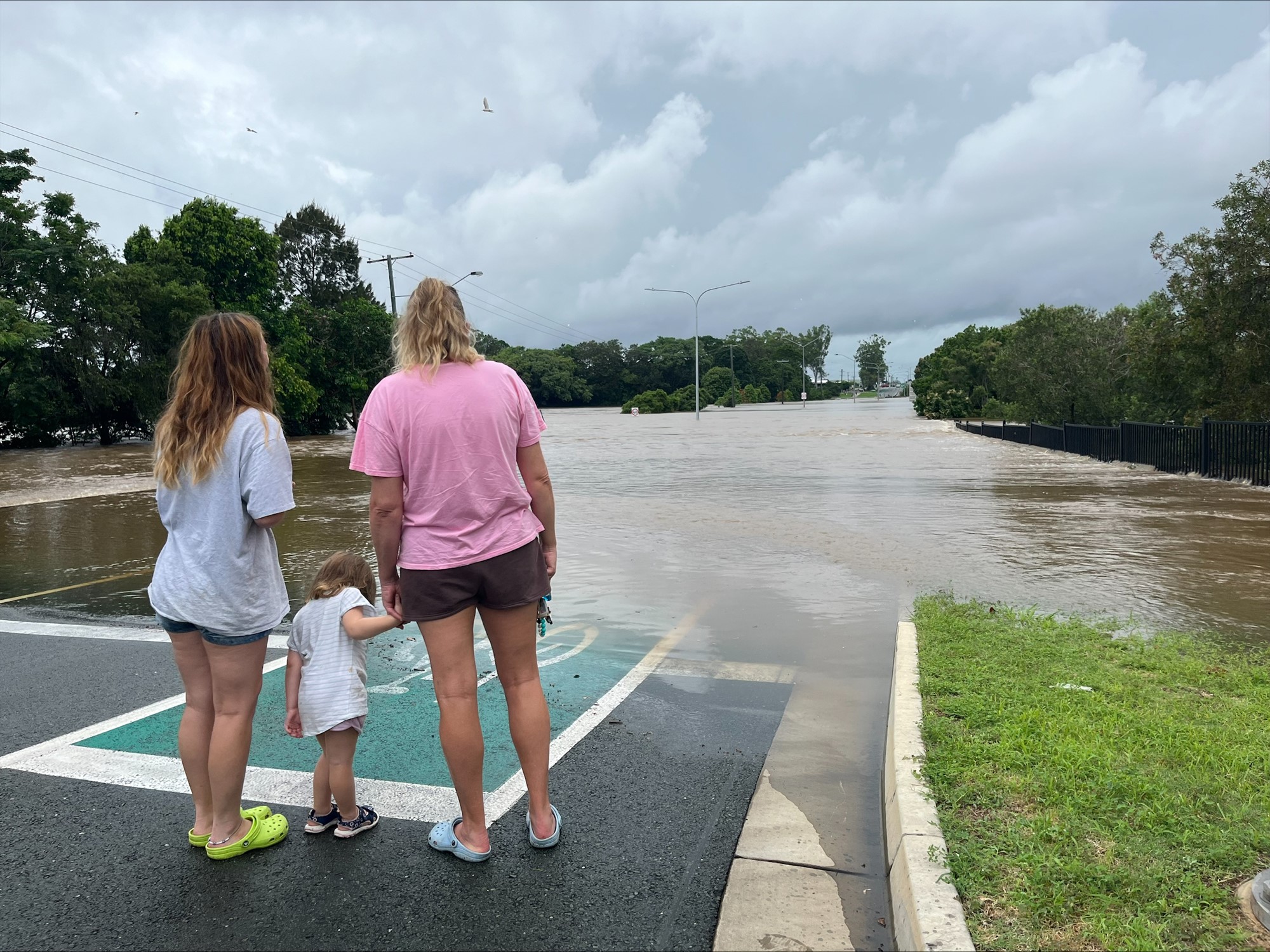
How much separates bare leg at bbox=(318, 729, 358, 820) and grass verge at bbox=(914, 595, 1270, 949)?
2142 mm

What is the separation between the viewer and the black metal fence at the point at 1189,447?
17.2 m

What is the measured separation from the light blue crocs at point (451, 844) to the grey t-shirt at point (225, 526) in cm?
101

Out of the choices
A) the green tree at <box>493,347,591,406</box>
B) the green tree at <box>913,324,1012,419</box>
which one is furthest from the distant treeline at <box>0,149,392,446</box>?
the green tree at <box>493,347,591,406</box>

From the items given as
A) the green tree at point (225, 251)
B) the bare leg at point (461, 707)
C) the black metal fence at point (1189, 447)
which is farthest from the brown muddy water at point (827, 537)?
the green tree at point (225, 251)

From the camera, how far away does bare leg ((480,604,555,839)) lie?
323cm

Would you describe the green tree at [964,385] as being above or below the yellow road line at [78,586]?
above

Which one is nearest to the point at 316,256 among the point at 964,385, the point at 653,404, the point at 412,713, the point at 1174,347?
the point at 653,404

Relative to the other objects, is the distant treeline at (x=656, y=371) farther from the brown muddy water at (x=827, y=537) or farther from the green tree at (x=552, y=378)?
the brown muddy water at (x=827, y=537)

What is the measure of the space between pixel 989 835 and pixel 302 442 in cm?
4571

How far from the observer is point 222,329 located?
316cm

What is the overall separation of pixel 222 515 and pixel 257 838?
4.03ft

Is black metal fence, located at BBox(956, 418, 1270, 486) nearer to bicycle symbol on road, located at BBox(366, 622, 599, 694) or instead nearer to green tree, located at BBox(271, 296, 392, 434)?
bicycle symbol on road, located at BBox(366, 622, 599, 694)

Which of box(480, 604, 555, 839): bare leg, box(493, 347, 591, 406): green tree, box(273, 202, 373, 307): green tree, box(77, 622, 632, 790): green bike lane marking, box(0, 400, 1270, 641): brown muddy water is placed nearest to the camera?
box(480, 604, 555, 839): bare leg

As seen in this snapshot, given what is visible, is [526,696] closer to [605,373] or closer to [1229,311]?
[1229,311]
